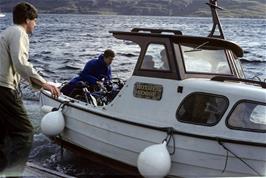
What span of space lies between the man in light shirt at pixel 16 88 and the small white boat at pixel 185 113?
2142 mm

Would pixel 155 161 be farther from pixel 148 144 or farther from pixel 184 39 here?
pixel 184 39

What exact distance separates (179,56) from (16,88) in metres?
3.21

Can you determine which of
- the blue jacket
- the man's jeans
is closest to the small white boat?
the blue jacket

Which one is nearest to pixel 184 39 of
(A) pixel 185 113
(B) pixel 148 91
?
(B) pixel 148 91

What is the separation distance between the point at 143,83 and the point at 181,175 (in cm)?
166

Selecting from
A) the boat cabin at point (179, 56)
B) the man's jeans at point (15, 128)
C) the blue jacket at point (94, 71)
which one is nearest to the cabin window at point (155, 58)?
the boat cabin at point (179, 56)

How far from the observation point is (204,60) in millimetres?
8430

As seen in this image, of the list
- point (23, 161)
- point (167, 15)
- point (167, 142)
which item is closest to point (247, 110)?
point (167, 142)

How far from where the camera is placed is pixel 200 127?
7410 mm

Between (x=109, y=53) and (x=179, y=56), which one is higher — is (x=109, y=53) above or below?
below

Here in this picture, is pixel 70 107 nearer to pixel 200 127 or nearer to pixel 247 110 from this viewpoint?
pixel 200 127

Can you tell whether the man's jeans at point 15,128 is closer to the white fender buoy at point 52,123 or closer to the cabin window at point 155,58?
the cabin window at point 155,58

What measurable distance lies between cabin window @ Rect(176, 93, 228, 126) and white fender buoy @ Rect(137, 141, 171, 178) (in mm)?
668

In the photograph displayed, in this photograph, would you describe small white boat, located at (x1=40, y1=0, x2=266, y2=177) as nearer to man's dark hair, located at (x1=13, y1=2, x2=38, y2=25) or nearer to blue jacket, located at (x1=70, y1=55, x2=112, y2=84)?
blue jacket, located at (x1=70, y1=55, x2=112, y2=84)
